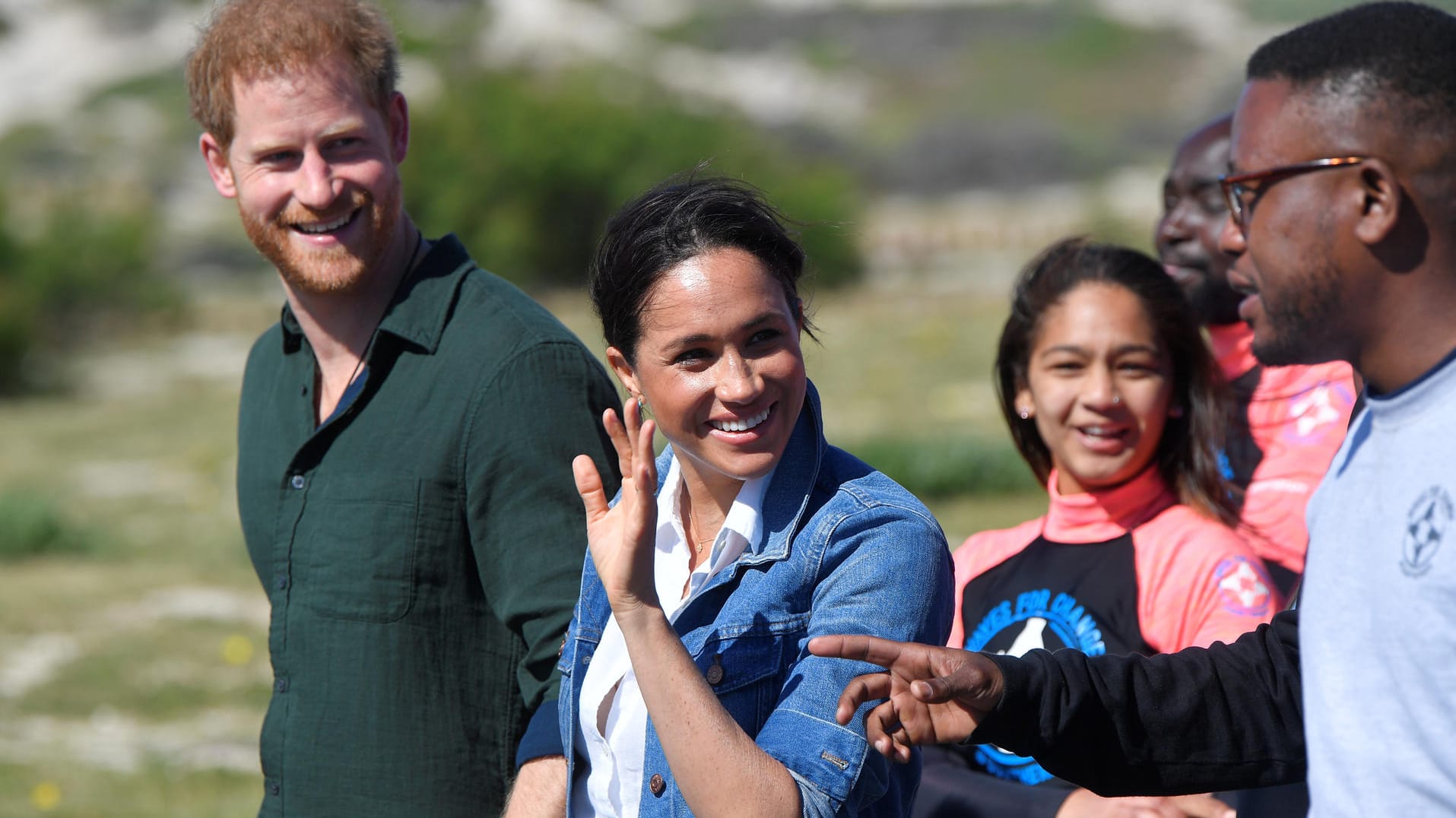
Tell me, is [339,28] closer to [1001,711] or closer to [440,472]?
[440,472]

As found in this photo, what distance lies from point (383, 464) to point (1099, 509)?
1.45 metres

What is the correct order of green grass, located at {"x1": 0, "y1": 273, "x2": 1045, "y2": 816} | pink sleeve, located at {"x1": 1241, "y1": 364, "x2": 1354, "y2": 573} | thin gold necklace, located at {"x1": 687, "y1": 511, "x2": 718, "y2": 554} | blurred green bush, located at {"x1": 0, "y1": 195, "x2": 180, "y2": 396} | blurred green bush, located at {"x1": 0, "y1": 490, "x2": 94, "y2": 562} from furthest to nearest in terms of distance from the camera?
blurred green bush, located at {"x1": 0, "y1": 195, "x2": 180, "y2": 396} < blurred green bush, located at {"x1": 0, "y1": 490, "x2": 94, "y2": 562} < green grass, located at {"x1": 0, "y1": 273, "x2": 1045, "y2": 816} < pink sleeve, located at {"x1": 1241, "y1": 364, "x2": 1354, "y2": 573} < thin gold necklace, located at {"x1": 687, "y1": 511, "x2": 718, "y2": 554}

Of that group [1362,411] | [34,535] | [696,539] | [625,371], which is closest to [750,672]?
[696,539]

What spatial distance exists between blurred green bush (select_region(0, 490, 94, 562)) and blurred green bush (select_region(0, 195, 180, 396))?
1217cm

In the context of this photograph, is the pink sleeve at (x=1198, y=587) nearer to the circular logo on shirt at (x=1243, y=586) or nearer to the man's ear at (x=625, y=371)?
the circular logo on shirt at (x=1243, y=586)

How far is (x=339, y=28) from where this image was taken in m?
2.90

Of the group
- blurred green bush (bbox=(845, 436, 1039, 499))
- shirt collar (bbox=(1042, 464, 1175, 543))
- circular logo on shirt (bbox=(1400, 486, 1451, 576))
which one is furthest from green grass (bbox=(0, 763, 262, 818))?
blurred green bush (bbox=(845, 436, 1039, 499))

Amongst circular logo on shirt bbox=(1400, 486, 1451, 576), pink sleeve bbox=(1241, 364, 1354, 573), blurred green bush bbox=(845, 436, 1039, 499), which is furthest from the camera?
blurred green bush bbox=(845, 436, 1039, 499)

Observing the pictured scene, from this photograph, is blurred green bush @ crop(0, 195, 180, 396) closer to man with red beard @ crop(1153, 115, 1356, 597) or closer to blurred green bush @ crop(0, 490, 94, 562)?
blurred green bush @ crop(0, 490, 94, 562)

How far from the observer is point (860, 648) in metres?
1.97

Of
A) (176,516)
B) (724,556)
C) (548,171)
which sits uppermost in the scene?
(548,171)

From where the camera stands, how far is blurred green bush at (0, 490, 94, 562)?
37.0ft

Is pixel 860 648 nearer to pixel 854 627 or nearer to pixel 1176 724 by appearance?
pixel 854 627

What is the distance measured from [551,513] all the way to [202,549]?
9.36 m
